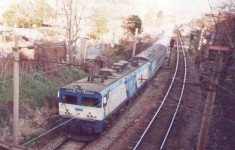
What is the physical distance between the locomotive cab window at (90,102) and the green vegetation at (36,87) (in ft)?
11.5

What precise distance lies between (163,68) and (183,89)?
10.9 metres

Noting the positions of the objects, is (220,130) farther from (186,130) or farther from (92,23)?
(92,23)

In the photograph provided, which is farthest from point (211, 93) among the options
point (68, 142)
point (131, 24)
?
point (131, 24)

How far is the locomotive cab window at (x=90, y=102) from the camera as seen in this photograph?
15773mm

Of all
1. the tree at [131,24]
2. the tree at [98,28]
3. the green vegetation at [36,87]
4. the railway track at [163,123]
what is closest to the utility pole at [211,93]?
the railway track at [163,123]

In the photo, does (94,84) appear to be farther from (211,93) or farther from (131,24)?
(131,24)

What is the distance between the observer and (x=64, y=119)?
16547 mm

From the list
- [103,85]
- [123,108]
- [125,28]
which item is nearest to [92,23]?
[125,28]

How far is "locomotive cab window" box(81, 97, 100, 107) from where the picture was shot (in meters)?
15.8

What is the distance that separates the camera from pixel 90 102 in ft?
52.5

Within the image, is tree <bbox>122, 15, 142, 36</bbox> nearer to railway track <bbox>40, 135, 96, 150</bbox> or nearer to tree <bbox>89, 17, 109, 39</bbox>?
tree <bbox>89, 17, 109, 39</bbox>

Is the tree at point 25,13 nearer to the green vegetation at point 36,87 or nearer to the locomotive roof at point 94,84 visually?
the green vegetation at point 36,87

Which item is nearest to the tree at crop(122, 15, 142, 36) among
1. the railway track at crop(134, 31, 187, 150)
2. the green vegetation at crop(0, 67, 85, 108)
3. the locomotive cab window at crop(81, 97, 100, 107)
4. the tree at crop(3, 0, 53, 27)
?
the tree at crop(3, 0, 53, 27)

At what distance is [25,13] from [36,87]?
58.8 feet
